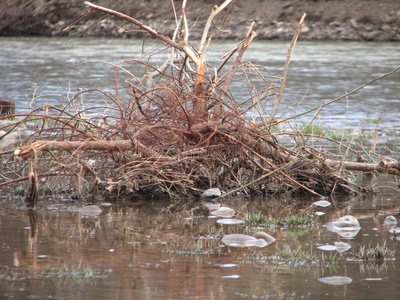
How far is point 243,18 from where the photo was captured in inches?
1619

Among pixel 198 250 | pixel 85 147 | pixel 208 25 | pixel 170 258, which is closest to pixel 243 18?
pixel 208 25

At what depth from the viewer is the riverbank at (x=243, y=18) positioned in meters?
37.3

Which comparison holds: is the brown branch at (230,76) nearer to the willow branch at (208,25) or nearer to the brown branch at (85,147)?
the willow branch at (208,25)

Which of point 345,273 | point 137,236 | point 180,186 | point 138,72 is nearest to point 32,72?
point 138,72

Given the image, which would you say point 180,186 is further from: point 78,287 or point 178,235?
point 78,287

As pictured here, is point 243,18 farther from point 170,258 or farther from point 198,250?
point 170,258

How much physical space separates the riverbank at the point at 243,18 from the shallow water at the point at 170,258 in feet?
96.9

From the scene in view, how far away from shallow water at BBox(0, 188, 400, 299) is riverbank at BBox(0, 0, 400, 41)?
29523mm

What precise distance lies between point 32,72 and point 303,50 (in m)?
12.7

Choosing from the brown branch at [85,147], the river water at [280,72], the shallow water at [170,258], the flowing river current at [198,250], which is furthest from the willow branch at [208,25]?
the shallow water at [170,258]

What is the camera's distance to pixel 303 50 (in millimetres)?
29844

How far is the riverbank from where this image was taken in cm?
3731

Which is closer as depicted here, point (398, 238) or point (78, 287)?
point (78, 287)

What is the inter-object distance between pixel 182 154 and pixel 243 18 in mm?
35401
